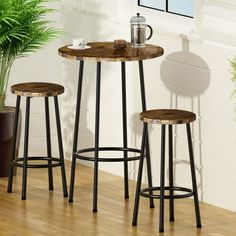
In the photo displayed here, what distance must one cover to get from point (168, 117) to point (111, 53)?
0.66 metres

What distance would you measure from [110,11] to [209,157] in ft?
4.78

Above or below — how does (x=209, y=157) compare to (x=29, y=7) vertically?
below

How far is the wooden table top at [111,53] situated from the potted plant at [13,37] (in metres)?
0.63

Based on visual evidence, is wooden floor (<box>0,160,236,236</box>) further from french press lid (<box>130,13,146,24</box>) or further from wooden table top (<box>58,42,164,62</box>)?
french press lid (<box>130,13,146,24</box>)

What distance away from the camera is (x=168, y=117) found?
648 cm

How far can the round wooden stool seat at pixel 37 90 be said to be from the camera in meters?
7.13

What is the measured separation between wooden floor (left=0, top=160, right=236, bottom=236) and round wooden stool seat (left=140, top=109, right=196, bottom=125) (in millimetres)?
666

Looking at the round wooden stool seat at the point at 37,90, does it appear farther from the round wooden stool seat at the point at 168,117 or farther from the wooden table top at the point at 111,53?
the round wooden stool seat at the point at 168,117

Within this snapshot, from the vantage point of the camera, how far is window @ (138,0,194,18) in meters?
7.28

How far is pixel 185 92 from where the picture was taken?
7.17 meters

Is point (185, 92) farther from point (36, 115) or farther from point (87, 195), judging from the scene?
point (36, 115)

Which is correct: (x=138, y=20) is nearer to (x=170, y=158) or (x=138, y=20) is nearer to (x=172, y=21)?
(x=172, y=21)

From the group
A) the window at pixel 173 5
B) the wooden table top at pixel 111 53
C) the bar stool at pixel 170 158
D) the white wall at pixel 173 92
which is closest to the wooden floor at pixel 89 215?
the bar stool at pixel 170 158

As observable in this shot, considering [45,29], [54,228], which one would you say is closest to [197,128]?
Answer: [54,228]
